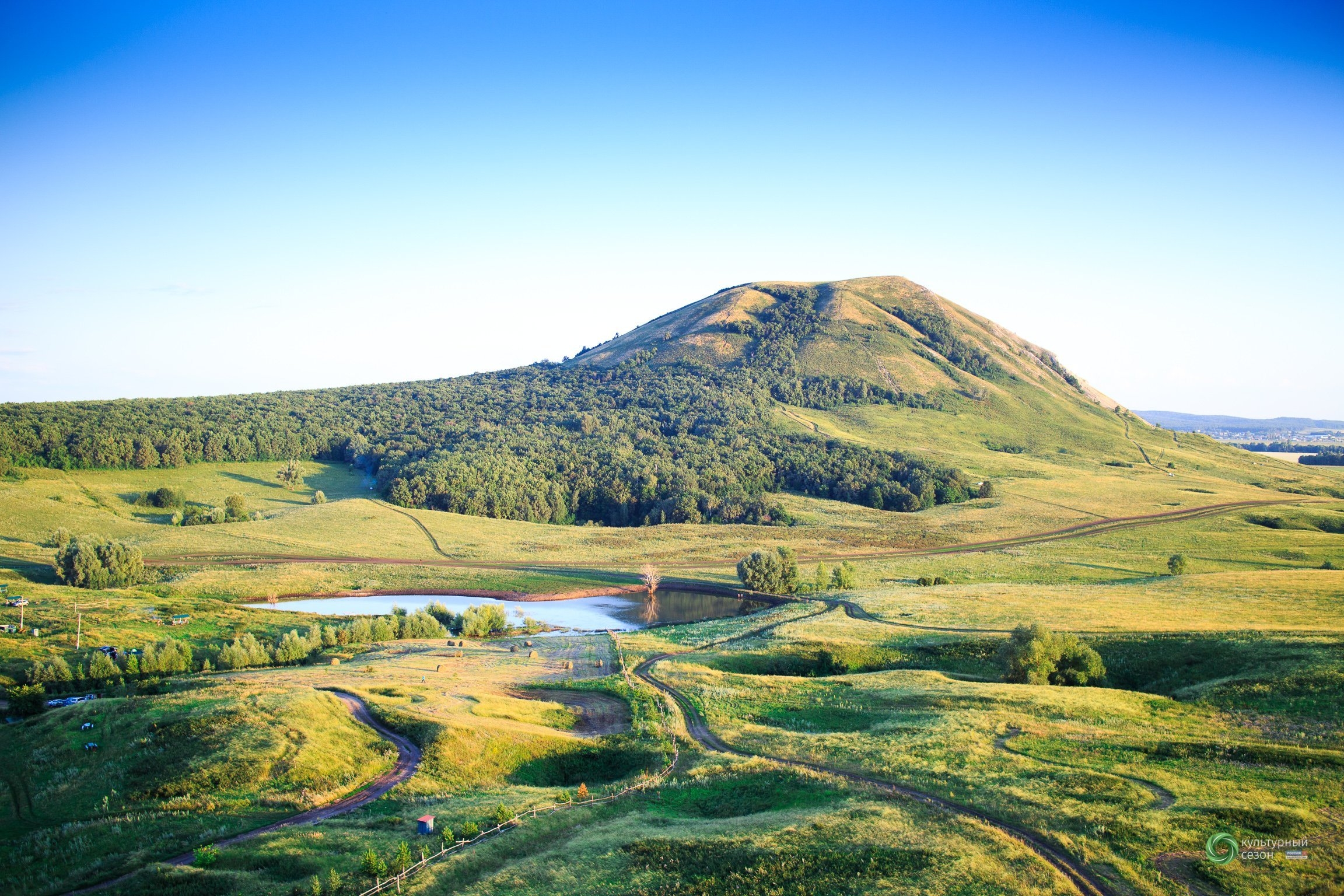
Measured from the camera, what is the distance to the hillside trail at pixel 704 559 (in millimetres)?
104750

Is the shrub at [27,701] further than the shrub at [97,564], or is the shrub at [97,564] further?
the shrub at [97,564]

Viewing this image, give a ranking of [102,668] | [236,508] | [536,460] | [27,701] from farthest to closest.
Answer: [536,460], [236,508], [102,668], [27,701]

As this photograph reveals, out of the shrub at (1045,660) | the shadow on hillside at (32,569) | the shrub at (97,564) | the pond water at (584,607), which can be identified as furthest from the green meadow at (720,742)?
the pond water at (584,607)

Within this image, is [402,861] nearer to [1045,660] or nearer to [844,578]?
[1045,660]

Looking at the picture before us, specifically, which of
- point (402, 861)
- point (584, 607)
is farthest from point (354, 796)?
point (584, 607)

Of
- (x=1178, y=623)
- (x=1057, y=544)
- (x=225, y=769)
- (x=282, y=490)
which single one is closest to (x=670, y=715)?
(x=225, y=769)

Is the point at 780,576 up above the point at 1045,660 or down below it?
below

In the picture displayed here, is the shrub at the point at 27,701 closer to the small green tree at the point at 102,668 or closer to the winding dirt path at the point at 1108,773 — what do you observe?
the small green tree at the point at 102,668

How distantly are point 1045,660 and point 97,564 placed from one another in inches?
3622

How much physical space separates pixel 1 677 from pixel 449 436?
148 meters

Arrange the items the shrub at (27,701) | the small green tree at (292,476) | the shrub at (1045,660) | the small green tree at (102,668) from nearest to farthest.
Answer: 1. the shrub at (27,701)
2. the shrub at (1045,660)
3. the small green tree at (102,668)
4. the small green tree at (292,476)

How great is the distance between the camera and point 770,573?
93375 mm

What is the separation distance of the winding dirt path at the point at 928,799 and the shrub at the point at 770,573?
147 ft

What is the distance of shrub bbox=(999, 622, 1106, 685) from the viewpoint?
163ft
